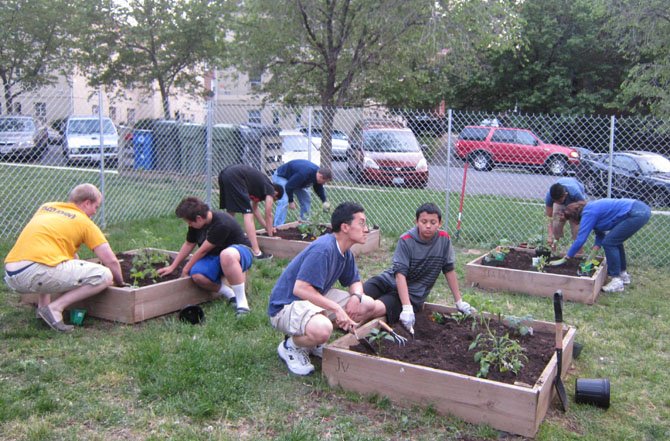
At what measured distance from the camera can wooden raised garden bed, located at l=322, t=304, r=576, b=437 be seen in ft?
11.0

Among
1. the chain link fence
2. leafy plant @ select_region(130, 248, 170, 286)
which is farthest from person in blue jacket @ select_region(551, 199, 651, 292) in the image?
leafy plant @ select_region(130, 248, 170, 286)

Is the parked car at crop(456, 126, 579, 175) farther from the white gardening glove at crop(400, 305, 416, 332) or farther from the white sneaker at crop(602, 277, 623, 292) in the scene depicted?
the white gardening glove at crop(400, 305, 416, 332)

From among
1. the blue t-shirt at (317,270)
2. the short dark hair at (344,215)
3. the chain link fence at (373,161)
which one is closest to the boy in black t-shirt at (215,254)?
the blue t-shirt at (317,270)

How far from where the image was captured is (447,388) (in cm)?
356

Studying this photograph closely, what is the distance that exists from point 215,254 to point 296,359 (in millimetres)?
1735

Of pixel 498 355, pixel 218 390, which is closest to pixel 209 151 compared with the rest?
pixel 218 390

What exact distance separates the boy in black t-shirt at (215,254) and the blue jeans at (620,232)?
4.04 m

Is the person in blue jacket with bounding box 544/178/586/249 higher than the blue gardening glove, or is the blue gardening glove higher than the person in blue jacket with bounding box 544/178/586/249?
the person in blue jacket with bounding box 544/178/586/249

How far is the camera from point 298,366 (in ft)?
13.5

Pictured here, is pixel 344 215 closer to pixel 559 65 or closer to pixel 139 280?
pixel 139 280

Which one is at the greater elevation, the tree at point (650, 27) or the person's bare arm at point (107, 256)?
the tree at point (650, 27)

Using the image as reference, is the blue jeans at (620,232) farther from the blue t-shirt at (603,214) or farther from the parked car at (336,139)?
the parked car at (336,139)

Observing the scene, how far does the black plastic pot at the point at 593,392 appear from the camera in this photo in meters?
3.77

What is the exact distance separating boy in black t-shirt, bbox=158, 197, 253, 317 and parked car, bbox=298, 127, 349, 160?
505 cm
